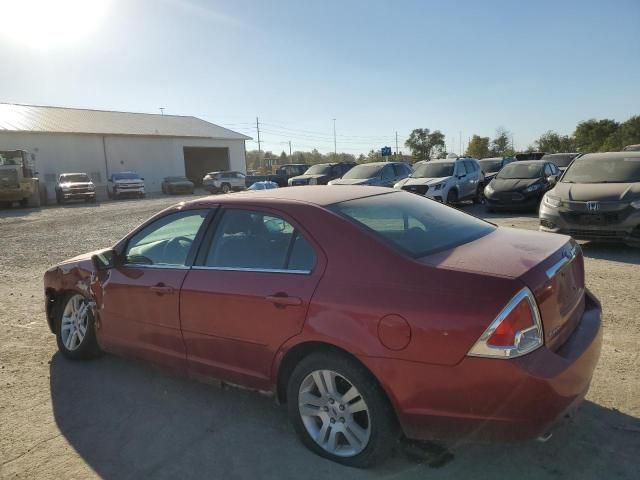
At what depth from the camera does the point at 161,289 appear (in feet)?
11.8

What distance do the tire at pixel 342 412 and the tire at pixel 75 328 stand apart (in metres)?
2.40

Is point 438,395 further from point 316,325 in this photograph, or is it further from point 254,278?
point 254,278

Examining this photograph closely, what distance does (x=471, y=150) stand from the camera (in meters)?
71.2

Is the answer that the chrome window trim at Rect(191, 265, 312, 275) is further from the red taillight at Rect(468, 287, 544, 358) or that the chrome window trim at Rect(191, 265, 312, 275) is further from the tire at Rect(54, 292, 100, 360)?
the tire at Rect(54, 292, 100, 360)

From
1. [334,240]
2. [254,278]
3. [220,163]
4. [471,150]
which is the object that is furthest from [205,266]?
[471,150]

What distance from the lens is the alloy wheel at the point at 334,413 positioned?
8.96 feet

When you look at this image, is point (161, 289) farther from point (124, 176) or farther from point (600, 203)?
point (124, 176)

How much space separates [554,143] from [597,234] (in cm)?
5725

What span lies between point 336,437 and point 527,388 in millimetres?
1128

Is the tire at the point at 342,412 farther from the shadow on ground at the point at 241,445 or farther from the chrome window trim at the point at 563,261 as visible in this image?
the chrome window trim at the point at 563,261

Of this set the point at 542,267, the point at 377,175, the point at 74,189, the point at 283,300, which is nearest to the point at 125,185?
the point at 74,189

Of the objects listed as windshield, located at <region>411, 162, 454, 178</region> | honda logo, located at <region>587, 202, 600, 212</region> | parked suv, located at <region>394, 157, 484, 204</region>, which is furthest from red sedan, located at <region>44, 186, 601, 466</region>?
windshield, located at <region>411, 162, 454, 178</region>

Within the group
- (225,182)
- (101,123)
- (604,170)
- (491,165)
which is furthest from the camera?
(101,123)

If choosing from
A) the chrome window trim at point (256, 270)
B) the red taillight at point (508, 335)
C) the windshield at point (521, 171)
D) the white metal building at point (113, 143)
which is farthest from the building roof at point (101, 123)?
the red taillight at point (508, 335)
